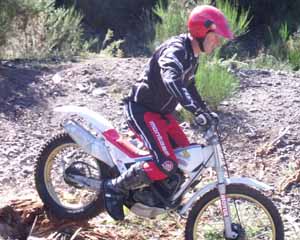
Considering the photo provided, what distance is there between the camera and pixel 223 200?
4914 millimetres

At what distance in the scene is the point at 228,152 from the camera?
22.7 feet

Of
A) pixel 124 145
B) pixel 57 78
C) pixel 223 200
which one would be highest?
pixel 57 78

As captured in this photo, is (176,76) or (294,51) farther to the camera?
(294,51)

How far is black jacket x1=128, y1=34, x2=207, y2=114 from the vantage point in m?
4.68

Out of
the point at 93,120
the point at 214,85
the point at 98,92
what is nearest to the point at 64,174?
the point at 93,120

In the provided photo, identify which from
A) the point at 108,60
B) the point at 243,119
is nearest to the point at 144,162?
the point at 243,119

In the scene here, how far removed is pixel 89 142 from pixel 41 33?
520cm

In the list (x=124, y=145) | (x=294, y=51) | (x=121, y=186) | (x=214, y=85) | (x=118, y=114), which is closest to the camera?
(x=121, y=186)

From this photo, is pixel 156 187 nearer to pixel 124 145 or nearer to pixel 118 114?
pixel 124 145

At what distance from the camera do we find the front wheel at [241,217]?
4926 mm

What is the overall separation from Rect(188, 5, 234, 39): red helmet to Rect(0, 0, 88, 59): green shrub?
4.88 meters

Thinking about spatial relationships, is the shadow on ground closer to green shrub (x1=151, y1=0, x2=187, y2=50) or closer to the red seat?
green shrub (x1=151, y1=0, x2=187, y2=50)

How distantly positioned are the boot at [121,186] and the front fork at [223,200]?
440mm

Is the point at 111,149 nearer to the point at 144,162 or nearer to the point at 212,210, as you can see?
the point at 144,162
